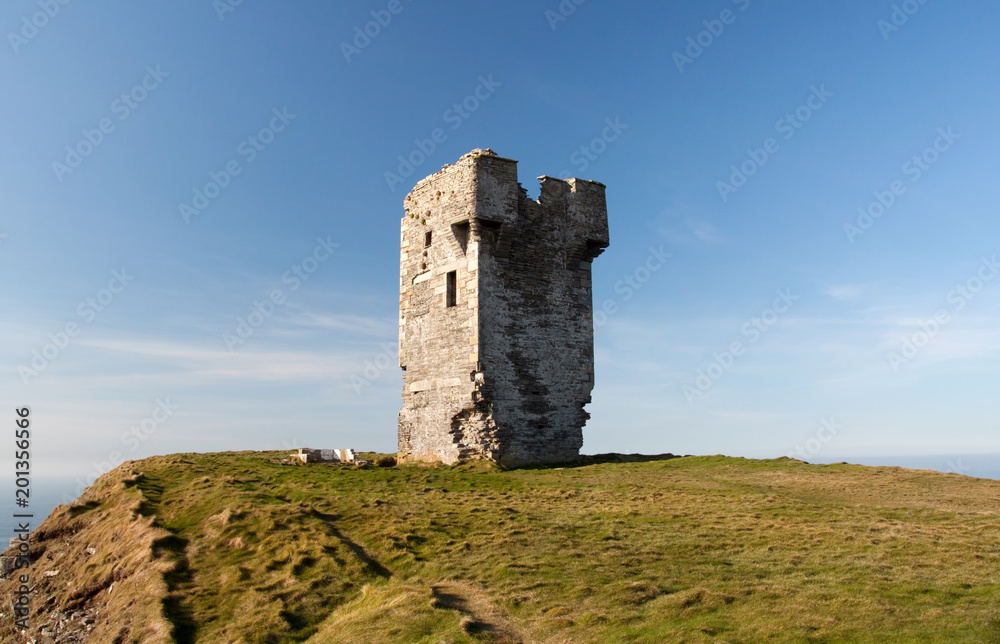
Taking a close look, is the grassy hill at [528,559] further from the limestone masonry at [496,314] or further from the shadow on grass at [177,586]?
the limestone masonry at [496,314]

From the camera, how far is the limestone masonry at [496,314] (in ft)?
74.5

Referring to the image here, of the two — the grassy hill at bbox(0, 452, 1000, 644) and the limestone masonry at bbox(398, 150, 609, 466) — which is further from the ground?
the limestone masonry at bbox(398, 150, 609, 466)

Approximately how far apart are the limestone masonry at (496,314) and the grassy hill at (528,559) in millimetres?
2969

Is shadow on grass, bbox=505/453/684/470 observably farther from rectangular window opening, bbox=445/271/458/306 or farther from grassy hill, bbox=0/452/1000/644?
rectangular window opening, bbox=445/271/458/306

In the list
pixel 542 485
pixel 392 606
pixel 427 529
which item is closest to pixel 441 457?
pixel 542 485

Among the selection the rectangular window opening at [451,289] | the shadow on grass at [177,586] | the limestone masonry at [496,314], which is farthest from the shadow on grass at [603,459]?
the shadow on grass at [177,586]

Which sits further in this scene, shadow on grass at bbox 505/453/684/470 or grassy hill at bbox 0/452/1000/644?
shadow on grass at bbox 505/453/684/470

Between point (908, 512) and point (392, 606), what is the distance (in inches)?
412

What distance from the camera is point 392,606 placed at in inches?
404

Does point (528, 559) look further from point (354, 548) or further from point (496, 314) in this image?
point (496, 314)

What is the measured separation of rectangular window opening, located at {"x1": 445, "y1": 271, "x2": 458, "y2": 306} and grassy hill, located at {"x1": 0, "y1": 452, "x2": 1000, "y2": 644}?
6203 mm

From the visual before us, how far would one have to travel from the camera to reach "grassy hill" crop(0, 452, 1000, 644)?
919cm

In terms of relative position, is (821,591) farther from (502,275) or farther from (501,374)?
(502,275)

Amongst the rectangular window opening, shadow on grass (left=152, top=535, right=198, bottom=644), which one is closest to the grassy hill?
shadow on grass (left=152, top=535, right=198, bottom=644)
